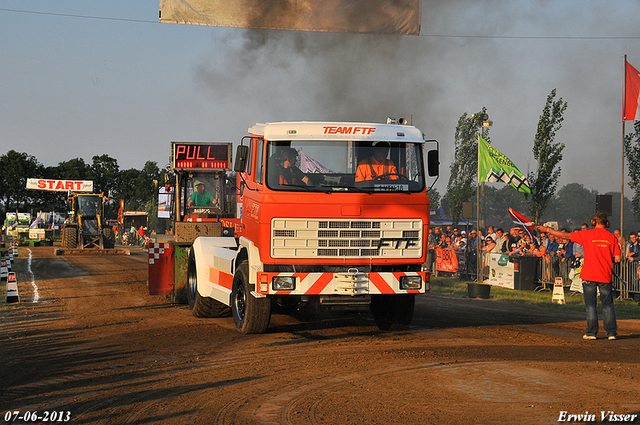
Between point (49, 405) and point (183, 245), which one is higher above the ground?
point (183, 245)

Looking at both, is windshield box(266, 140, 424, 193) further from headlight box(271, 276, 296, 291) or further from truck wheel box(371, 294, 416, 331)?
truck wheel box(371, 294, 416, 331)

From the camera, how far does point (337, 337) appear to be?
33.3ft

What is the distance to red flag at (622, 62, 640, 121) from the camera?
20.1m

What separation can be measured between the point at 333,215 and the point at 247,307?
1961mm

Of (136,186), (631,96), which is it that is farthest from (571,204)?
(631,96)

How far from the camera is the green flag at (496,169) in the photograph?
22641 millimetres

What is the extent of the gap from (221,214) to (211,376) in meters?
9.87

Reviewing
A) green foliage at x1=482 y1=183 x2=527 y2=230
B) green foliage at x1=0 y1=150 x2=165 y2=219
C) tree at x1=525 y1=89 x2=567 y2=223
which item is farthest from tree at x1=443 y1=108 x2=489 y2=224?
green foliage at x1=482 y1=183 x2=527 y2=230

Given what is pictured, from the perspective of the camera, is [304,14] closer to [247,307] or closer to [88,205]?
[247,307]

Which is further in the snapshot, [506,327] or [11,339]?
[506,327]

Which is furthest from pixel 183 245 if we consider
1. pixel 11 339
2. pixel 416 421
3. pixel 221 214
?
pixel 416 421

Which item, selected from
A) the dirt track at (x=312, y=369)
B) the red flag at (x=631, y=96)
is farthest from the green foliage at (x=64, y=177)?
the dirt track at (x=312, y=369)

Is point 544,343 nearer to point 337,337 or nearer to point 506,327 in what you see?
point 506,327

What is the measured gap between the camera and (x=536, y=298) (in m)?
16.6
